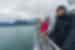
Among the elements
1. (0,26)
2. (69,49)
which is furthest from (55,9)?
(0,26)

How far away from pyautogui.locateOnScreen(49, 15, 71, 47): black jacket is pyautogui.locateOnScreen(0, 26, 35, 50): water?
23 centimetres

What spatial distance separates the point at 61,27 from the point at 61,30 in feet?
0.10

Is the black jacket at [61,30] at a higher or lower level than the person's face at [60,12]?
lower

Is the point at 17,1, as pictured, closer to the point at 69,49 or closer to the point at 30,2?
the point at 30,2

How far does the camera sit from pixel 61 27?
7.00 ft

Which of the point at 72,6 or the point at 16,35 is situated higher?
the point at 72,6

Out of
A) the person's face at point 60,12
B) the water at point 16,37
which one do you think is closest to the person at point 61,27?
the person's face at point 60,12

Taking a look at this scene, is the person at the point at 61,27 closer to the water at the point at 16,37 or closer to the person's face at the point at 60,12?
the person's face at the point at 60,12

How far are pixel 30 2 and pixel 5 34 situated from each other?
398 millimetres

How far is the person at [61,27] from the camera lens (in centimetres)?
211

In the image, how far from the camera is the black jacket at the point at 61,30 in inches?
83.5

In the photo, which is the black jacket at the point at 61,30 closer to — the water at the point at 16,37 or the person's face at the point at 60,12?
the person's face at the point at 60,12

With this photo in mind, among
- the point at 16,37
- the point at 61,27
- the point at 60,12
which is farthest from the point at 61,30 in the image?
the point at 16,37

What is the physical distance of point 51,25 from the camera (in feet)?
6.88
